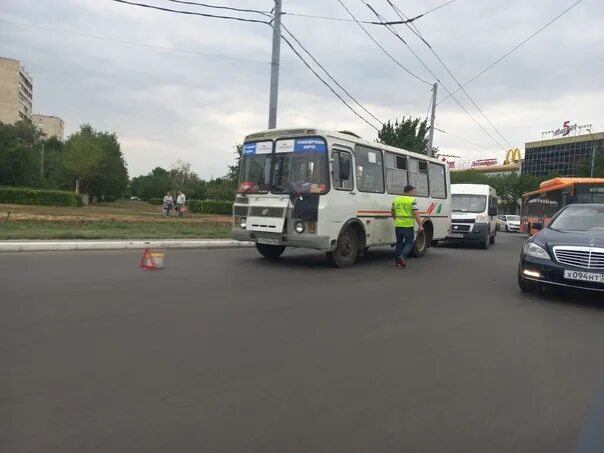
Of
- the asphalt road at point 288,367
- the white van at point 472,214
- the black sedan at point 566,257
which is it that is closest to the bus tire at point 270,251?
the asphalt road at point 288,367

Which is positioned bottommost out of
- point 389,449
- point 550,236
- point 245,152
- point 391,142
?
point 389,449

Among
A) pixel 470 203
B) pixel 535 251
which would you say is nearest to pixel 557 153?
pixel 470 203

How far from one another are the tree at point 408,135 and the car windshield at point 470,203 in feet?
49.2

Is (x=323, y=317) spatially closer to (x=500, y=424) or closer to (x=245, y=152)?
(x=500, y=424)

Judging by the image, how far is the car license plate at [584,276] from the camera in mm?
6832

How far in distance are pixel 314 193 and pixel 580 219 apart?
4.59 m

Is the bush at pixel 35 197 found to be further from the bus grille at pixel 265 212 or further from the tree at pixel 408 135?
the bus grille at pixel 265 212

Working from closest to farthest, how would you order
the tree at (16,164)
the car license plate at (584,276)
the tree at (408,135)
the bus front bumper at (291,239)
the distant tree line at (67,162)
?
1. the car license plate at (584,276)
2. the bus front bumper at (291,239)
3. the tree at (408,135)
4. the tree at (16,164)
5. the distant tree line at (67,162)

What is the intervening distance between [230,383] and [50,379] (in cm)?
132

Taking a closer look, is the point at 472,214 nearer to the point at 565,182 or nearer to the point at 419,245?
the point at 419,245

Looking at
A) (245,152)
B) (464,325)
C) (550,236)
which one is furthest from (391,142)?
(464,325)

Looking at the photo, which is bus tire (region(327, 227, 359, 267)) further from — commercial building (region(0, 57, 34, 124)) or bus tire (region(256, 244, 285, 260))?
commercial building (region(0, 57, 34, 124))

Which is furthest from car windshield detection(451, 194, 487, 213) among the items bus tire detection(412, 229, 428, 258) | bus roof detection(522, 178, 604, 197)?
bus roof detection(522, 178, 604, 197)

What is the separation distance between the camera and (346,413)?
3379 mm
